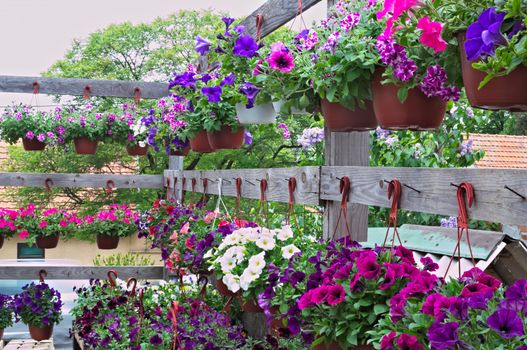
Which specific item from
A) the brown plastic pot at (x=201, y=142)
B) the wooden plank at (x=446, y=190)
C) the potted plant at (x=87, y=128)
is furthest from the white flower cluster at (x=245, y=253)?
the potted plant at (x=87, y=128)

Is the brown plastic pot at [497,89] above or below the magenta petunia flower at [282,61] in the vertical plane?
below

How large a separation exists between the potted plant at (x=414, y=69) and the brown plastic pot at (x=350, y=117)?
0.23 m

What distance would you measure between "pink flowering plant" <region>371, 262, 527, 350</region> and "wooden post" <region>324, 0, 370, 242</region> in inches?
36.1

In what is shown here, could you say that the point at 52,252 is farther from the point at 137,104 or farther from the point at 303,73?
the point at 303,73

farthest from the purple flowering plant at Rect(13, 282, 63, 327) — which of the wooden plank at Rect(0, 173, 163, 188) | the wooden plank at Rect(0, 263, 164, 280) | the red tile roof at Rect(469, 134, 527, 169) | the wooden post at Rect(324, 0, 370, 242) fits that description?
the red tile roof at Rect(469, 134, 527, 169)

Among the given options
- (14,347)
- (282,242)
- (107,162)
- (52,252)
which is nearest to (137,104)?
(14,347)

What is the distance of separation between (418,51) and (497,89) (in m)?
0.26

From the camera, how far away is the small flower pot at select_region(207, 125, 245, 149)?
123 inches

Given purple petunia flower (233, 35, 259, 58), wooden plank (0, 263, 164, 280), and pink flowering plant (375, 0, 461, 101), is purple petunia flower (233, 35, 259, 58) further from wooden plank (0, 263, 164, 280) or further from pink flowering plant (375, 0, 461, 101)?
wooden plank (0, 263, 164, 280)

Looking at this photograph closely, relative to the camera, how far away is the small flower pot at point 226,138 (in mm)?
3119

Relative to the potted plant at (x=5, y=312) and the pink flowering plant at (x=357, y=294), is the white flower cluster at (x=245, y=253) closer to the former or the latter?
Result: the pink flowering plant at (x=357, y=294)

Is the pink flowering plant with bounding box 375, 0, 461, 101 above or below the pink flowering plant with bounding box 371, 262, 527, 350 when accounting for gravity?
above

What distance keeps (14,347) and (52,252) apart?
10158 mm

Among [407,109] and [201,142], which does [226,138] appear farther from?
[407,109]
